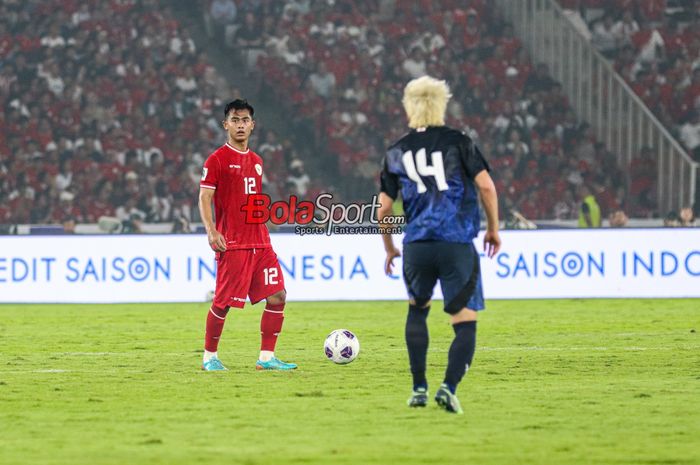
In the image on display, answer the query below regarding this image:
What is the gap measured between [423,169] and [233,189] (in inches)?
115

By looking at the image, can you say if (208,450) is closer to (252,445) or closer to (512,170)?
(252,445)

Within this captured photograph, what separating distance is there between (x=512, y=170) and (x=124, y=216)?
7.41 m

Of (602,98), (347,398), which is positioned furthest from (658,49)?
(347,398)

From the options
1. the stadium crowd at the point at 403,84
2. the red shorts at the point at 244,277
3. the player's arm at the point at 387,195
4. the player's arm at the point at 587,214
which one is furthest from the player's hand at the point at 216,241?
the stadium crowd at the point at 403,84

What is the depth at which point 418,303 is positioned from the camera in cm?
800

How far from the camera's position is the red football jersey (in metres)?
10.4

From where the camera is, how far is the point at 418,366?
8.02m

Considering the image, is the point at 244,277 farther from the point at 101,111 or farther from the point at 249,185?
the point at 101,111

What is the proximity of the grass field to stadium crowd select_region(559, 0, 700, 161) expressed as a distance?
11412 mm

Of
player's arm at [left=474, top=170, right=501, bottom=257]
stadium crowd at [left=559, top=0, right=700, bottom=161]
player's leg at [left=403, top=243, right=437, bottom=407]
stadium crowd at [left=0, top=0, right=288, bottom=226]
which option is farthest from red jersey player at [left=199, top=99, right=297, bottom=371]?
stadium crowd at [left=559, top=0, right=700, bottom=161]

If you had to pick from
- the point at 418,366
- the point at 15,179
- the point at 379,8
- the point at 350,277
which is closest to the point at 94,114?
the point at 15,179

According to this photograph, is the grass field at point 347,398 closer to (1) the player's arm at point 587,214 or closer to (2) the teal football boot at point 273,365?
(2) the teal football boot at point 273,365

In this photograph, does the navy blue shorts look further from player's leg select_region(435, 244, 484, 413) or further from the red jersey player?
the red jersey player

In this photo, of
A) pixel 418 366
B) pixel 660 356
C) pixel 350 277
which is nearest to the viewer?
pixel 418 366
